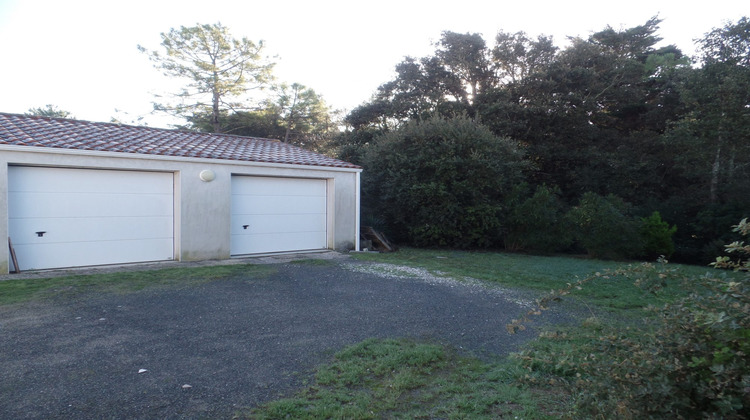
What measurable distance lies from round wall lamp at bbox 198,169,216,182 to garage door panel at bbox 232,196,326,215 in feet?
2.79

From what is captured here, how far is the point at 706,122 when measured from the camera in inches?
557

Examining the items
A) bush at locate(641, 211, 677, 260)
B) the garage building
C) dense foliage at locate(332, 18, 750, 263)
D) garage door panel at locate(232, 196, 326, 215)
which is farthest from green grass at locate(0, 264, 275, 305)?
bush at locate(641, 211, 677, 260)

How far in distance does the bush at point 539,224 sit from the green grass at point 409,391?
10219mm

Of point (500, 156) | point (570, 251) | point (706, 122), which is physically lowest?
point (570, 251)

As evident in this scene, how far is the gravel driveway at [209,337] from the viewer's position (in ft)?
11.0

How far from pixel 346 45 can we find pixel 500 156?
10.1 metres

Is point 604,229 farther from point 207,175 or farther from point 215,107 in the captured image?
point 215,107

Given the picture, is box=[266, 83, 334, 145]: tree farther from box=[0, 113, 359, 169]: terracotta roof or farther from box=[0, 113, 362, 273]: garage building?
box=[0, 113, 362, 273]: garage building

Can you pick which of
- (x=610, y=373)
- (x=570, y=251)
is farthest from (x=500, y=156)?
(x=610, y=373)

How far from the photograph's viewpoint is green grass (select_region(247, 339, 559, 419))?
316cm

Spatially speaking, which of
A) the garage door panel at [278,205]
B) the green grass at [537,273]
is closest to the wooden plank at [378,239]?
the green grass at [537,273]

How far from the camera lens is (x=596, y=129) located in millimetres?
22250

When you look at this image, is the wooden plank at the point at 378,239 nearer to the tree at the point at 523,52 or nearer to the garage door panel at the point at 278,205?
the garage door panel at the point at 278,205

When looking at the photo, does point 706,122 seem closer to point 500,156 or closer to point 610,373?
point 500,156
